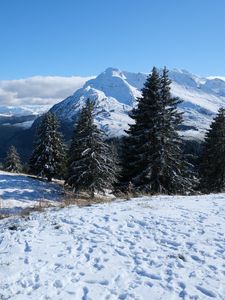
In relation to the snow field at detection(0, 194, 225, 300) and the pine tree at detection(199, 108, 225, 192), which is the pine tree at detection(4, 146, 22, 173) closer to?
the pine tree at detection(199, 108, 225, 192)

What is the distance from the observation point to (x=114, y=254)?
7.92m

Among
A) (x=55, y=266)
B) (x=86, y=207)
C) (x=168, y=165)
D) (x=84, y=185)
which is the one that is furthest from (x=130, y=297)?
(x=84, y=185)

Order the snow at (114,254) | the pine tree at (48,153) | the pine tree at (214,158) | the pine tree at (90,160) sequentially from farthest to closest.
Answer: the pine tree at (48,153) < the pine tree at (90,160) < the pine tree at (214,158) < the snow at (114,254)

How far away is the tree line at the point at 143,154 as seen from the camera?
90.3ft

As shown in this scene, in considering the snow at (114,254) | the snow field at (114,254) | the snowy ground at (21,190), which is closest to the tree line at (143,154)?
the snowy ground at (21,190)

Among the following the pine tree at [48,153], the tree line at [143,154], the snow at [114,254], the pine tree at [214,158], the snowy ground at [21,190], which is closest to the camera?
the snow at [114,254]

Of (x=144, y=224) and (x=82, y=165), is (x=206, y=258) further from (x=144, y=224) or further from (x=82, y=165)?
(x=82, y=165)

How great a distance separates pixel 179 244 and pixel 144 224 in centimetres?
157

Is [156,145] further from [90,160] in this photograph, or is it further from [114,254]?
[114,254]

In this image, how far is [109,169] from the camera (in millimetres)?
38375

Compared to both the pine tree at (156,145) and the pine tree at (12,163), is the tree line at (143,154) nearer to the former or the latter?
the pine tree at (156,145)

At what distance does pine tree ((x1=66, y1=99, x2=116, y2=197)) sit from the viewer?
36.4 meters

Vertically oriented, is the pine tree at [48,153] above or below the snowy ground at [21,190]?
above

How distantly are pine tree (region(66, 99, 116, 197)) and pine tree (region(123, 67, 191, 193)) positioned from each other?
7.87 m
